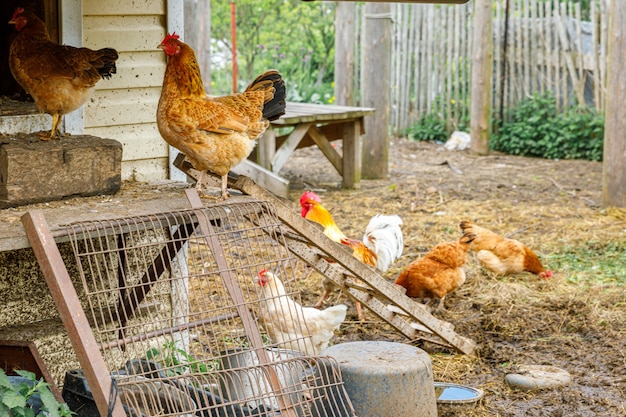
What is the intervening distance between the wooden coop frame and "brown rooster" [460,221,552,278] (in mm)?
1506

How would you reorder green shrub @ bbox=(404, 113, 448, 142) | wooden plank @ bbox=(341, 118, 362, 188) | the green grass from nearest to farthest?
the green grass < wooden plank @ bbox=(341, 118, 362, 188) < green shrub @ bbox=(404, 113, 448, 142)

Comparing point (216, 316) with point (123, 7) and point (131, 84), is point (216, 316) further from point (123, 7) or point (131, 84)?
point (123, 7)

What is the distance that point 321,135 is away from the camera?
998 centimetres

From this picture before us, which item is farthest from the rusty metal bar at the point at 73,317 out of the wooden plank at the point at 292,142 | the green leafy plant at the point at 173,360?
the wooden plank at the point at 292,142

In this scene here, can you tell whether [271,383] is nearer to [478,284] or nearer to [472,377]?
[472,377]

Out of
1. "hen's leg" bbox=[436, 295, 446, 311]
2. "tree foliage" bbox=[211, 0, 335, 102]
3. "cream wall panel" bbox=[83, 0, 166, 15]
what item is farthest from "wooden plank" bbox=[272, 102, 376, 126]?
"tree foliage" bbox=[211, 0, 335, 102]

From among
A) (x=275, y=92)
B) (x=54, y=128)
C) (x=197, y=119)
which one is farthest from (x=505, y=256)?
(x=54, y=128)

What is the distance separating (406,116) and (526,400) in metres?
9.85

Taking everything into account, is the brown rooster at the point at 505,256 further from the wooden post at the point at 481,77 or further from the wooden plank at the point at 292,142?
the wooden post at the point at 481,77

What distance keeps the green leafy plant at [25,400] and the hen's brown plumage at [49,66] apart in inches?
50.7

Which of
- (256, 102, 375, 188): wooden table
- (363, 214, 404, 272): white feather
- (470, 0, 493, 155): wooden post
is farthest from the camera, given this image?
(470, 0, 493, 155): wooden post

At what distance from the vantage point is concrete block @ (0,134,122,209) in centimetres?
370

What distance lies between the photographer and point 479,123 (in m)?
12.4

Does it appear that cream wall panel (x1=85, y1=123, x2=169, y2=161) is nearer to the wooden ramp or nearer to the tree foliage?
the wooden ramp
